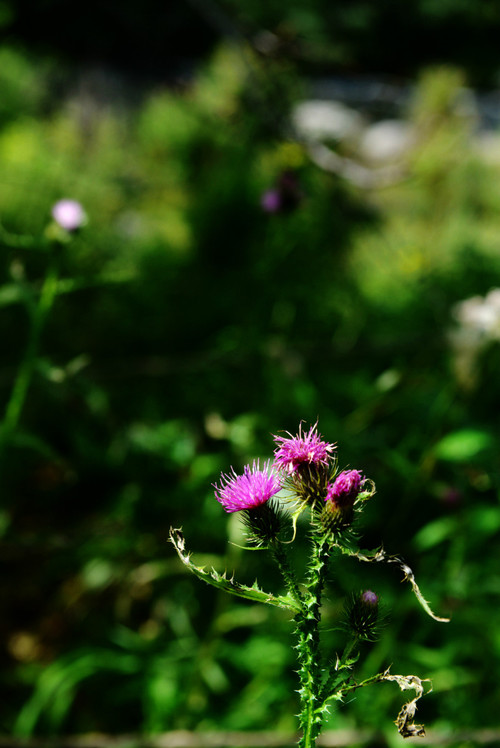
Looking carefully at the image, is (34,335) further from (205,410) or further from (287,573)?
(205,410)

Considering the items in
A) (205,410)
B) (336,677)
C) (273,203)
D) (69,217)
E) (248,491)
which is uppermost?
(273,203)

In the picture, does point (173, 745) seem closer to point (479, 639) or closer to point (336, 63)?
point (479, 639)

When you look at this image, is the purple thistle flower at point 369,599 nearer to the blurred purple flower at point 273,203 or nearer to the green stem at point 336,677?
the green stem at point 336,677

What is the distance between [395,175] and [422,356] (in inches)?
31.1

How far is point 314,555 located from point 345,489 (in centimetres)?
4

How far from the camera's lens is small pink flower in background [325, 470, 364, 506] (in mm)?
347

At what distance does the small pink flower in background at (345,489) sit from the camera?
35 centimetres

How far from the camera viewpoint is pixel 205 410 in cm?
127

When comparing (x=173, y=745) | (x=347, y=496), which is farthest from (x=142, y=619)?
(x=347, y=496)

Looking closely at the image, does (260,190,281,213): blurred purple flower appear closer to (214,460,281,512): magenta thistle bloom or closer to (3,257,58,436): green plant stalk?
(3,257,58,436): green plant stalk

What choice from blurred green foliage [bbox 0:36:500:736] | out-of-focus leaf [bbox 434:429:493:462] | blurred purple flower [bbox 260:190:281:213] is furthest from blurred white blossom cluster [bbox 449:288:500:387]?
blurred purple flower [bbox 260:190:281:213]

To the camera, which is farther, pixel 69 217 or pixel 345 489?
pixel 69 217

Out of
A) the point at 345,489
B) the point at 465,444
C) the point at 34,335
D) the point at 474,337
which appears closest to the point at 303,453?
the point at 345,489

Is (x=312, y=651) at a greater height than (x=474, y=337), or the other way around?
(x=474, y=337)
